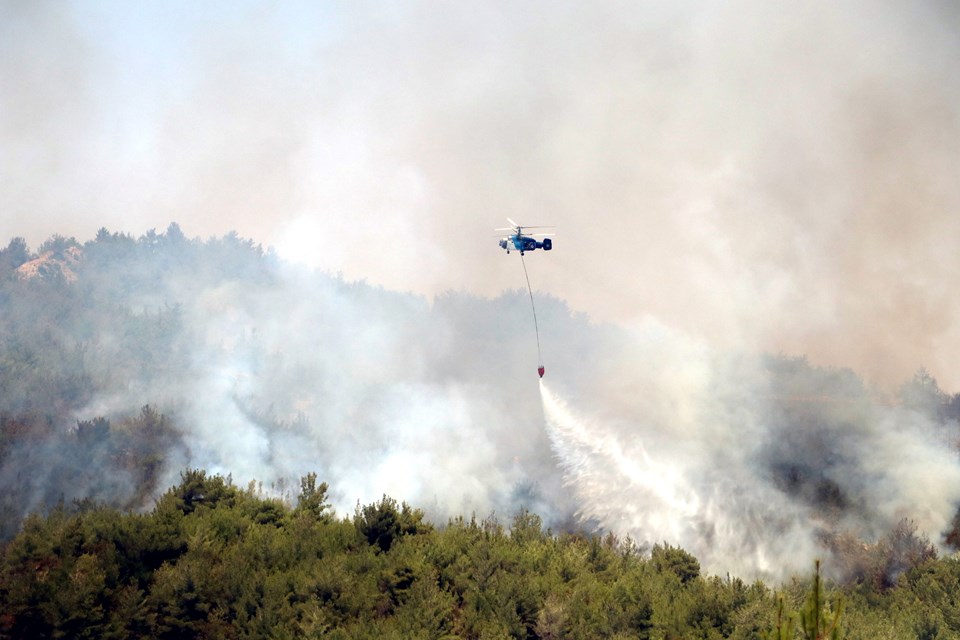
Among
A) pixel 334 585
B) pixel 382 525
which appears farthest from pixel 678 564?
pixel 334 585

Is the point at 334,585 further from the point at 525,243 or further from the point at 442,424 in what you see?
the point at 442,424

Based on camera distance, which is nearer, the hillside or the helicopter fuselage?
the helicopter fuselage

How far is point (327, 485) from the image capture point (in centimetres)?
8462

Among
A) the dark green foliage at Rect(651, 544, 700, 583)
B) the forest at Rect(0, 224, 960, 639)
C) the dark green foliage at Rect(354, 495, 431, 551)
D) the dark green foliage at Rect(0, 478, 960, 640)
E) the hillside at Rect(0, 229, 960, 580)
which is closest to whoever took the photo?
the dark green foliage at Rect(0, 478, 960, 640)

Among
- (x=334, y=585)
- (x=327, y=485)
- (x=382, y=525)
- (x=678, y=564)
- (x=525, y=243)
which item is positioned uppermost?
(x=525, y=243)

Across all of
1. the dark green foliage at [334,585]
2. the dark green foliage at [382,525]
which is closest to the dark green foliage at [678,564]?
the dark green foliage at [334,585]

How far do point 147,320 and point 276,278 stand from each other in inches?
1640

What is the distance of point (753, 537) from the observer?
291 feet

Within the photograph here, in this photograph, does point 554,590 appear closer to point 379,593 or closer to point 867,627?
point 379,593

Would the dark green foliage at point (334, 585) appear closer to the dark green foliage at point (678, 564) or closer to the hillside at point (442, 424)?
the dark green foliage at point (678, 564)

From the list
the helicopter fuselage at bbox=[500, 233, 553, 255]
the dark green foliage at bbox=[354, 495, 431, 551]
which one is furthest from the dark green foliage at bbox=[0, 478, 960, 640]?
the helicopter fuselage at bbox=[500, 233, 553, 255]

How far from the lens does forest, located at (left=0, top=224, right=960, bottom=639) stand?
4834cm

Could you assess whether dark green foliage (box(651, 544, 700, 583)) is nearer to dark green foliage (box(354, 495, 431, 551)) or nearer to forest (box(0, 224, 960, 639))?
forest (box(0, 224, 960, 639))

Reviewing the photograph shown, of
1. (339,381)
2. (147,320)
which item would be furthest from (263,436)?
(147,320)
